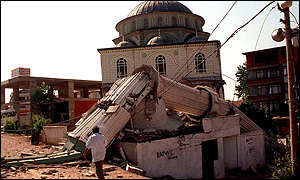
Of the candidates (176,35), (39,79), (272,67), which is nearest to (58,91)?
(39,79)

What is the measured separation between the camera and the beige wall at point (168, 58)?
27453 millimetres

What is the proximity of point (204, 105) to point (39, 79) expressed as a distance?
14.0 metres

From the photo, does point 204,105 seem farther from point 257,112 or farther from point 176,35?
point 176,35

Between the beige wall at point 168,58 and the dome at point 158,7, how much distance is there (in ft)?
21.8

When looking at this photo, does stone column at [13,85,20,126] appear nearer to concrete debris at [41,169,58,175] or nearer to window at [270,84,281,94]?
concrete debris at [41,169,58,175]

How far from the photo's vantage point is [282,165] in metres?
9.05

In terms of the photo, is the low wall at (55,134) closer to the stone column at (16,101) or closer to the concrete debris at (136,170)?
the concrete debris at (136,170)

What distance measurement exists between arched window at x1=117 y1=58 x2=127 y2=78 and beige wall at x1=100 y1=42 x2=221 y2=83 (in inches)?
12.0

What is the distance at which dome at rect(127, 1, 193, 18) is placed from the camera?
31.9 meters

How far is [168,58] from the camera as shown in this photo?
2766 cm

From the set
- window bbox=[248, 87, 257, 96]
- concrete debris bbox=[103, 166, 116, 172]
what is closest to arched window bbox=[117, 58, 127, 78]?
window bbox=[248, 87, 257, 96]

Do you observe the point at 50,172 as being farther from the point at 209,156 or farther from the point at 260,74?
the point at 260,74

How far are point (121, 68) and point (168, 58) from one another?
4.89 metres

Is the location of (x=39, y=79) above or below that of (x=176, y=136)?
above
